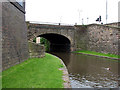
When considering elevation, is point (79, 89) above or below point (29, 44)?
below

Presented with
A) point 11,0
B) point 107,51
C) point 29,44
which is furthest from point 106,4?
point 11,0

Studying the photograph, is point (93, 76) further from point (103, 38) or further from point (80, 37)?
point (80, 37)

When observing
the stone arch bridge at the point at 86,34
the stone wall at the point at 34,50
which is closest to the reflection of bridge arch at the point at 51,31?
the stone arch bridge at the point at 86,34

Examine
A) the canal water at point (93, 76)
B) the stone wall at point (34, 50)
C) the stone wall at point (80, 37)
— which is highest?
the stone wall at point (80, 37)

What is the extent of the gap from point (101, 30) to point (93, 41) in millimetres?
2942

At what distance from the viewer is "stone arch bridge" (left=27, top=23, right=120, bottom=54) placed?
62.0 ft

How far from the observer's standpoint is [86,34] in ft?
85.6

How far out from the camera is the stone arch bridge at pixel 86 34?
1891 cm

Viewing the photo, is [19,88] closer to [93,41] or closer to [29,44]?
[29,44]

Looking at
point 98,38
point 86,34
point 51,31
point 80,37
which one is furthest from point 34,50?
point 80,37

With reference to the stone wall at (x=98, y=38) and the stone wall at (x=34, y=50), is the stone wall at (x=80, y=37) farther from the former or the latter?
the stone wall at (x=34, y=50)

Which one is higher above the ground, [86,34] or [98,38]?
[86,34]

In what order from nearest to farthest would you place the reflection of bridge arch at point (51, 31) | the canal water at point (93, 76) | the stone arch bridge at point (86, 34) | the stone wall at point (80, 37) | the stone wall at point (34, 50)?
the canal water at point (93, 76), the stone wall at point (34, 50), the stone arch bridge at point (86, 34), the reflection of bridge arch at point (51, 31), the stone wall at point (80, 37)

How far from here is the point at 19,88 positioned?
445 cm
